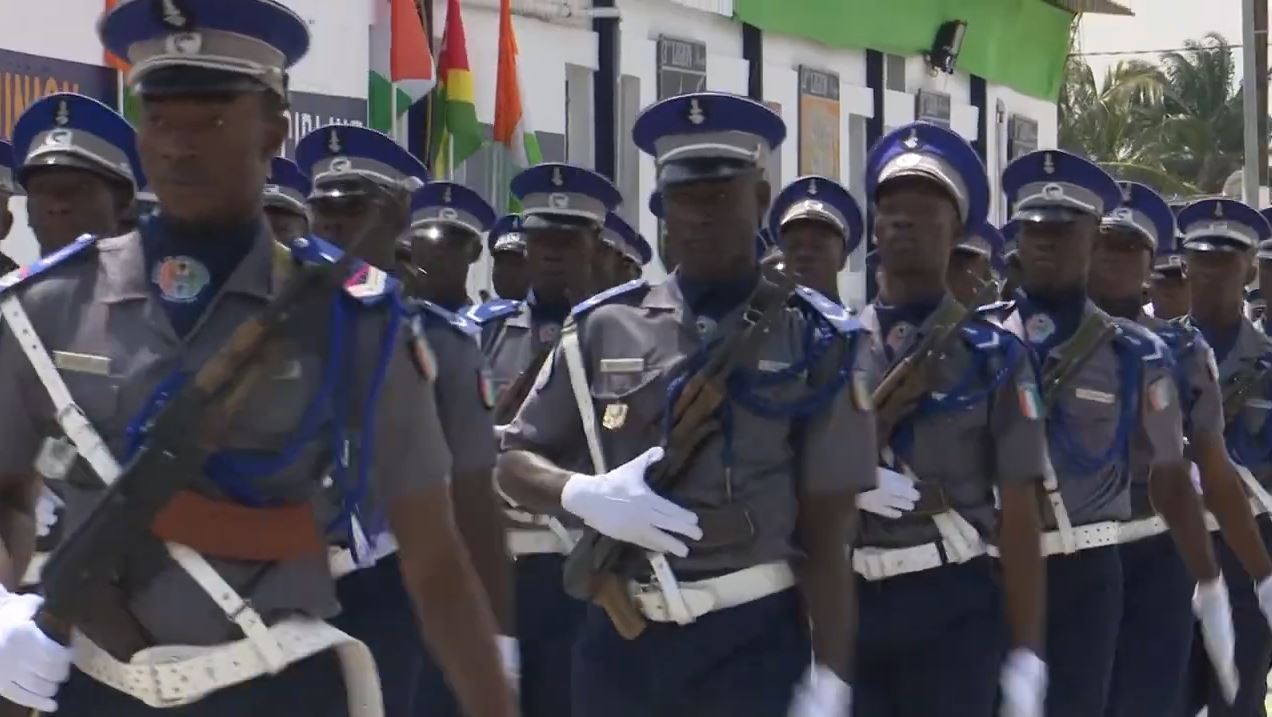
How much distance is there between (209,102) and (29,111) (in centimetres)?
354

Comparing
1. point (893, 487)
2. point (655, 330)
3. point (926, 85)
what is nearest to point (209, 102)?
point (655, 330)

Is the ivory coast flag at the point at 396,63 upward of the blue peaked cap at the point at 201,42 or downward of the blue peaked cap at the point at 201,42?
downward

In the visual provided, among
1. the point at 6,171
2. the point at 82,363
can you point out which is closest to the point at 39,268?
the point at 82,363

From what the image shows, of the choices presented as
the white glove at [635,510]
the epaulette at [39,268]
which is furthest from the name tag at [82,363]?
the white glove at [635,510]

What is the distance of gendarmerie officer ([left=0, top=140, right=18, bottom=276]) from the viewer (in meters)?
7.13

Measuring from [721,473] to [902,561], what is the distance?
1.31m

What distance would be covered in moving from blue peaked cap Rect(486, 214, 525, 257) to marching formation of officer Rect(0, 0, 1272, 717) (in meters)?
0.04

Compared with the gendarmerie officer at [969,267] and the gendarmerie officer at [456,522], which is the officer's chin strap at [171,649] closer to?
the gendarmerie officer at [456,522]

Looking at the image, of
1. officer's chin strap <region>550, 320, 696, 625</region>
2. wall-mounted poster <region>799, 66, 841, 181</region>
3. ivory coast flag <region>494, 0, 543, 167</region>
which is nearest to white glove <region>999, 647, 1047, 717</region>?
officer's chin strap <region>550, 320, 696, 625</region>

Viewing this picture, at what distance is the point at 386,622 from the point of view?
5.95 metres

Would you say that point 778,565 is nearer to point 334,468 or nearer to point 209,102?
point 334,468

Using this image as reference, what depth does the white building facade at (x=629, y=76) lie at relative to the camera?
1085cm

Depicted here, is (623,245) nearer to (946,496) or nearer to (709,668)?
(946,496)

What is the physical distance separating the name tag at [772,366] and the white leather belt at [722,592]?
0.41 m
